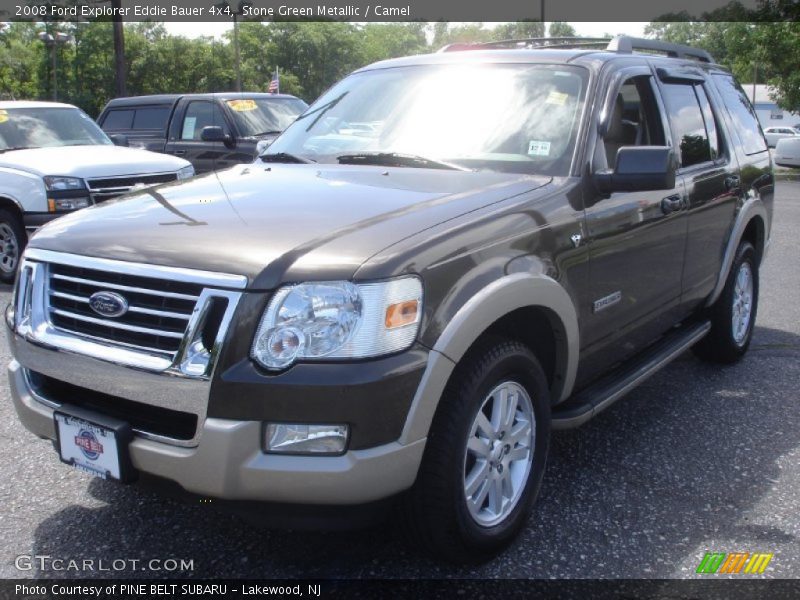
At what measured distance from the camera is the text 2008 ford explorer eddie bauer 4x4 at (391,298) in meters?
2.38

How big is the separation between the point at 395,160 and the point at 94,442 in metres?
1.76

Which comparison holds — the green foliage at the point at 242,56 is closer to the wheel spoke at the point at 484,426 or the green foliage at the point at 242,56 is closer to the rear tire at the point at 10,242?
the rear tire at the point at 10,242

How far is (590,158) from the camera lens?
3.48m

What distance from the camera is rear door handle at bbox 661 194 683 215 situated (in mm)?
3953

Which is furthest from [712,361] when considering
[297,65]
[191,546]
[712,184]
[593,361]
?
[297,65]

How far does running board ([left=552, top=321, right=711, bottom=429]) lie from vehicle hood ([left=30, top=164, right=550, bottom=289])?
3.10 feet

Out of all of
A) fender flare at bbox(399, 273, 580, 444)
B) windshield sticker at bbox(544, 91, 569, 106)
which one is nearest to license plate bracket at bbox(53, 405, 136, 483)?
fender flare at bbox(399, 273, 580, 444)

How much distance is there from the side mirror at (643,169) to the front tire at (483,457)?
890 millimetres

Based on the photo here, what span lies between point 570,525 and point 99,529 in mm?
1872

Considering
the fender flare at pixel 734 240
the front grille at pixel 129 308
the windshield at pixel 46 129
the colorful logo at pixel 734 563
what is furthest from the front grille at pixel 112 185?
the colorful logo at pixel 734 563

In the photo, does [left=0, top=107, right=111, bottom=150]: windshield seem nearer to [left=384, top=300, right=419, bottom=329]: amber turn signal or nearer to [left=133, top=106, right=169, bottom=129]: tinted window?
[left=133, top=106, right=169, bottom=129]: tinted window

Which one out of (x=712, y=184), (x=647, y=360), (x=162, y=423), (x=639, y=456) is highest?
(x=712, y=184)

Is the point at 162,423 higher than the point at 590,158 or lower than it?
lower

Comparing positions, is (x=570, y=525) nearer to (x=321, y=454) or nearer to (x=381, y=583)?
(x=381, y=583)
